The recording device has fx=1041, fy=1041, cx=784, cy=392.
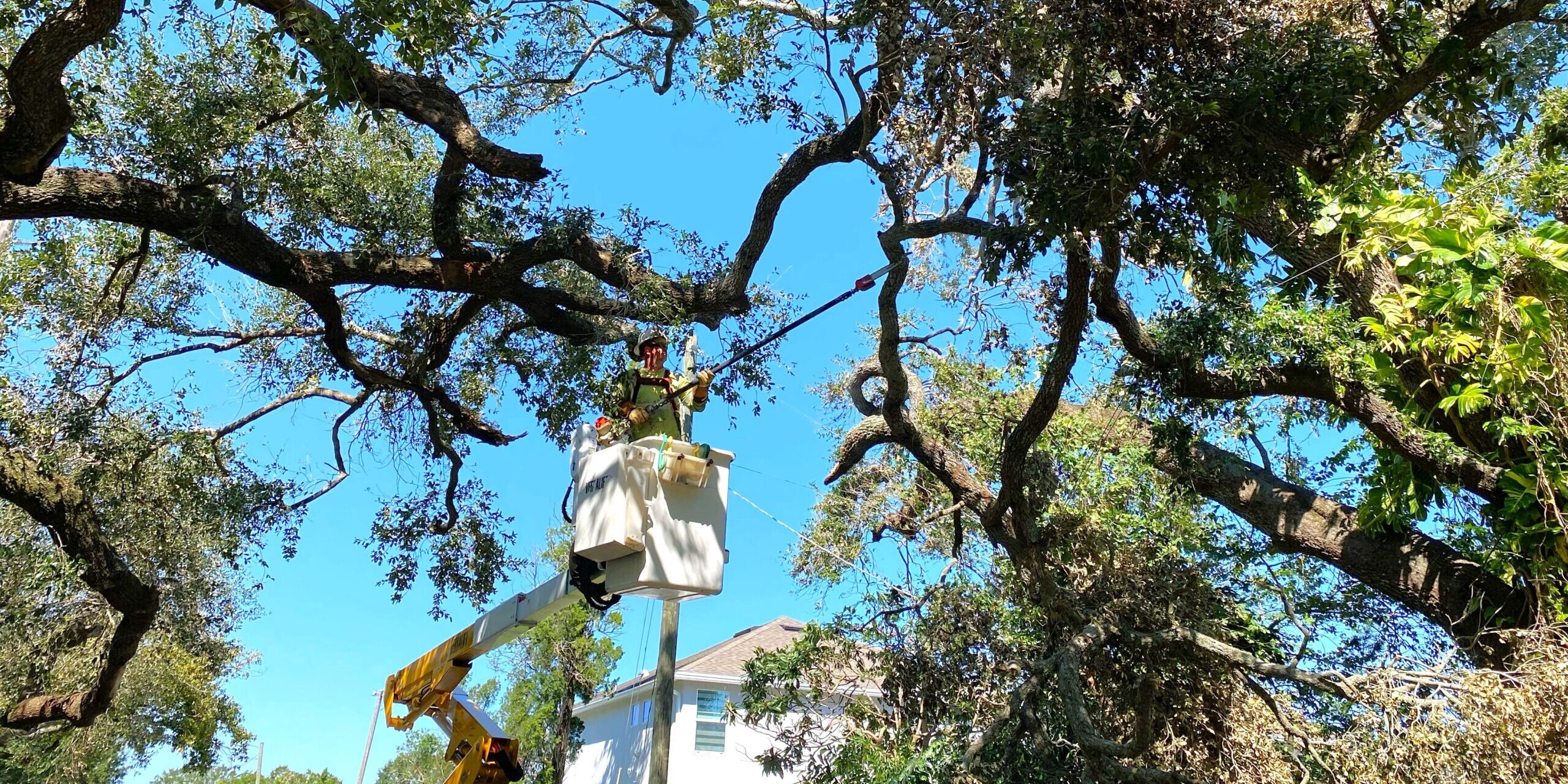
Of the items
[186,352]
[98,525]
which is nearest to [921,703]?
[98,525]

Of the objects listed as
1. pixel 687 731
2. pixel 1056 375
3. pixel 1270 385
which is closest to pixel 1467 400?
pixel 1270 385

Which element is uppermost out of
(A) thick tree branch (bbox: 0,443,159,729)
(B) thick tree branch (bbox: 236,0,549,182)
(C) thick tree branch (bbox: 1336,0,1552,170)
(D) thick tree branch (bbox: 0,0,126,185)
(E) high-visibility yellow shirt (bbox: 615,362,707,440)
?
(B) thick tree branch (bbox: 236,0,549,182)

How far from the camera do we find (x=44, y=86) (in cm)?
595

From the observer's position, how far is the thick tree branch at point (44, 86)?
5.74m

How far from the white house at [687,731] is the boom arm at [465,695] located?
8.40 meters

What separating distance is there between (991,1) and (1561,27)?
616 centimetres

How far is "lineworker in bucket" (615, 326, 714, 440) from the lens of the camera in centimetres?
628

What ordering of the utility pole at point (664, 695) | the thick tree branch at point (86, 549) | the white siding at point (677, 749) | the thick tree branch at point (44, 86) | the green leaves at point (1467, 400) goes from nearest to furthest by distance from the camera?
the thick tree branch at point (44, 86), the green leaves at point (1467, 400), the thick tree branch at point (86, 549), the utility pole at point (664, 695), the white siding at point (677, 749)

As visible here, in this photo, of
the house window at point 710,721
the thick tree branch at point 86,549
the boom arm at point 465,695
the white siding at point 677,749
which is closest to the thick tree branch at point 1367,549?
the boom arm at point 465,695

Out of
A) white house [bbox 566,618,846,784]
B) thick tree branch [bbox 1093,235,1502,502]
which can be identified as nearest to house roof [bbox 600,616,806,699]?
white house [bbox 566,618,846,784]

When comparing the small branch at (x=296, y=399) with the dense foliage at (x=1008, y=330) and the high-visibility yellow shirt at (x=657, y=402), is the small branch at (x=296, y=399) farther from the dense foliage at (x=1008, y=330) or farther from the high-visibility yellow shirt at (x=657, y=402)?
the high-visibility yellow shirt at (x=657, y=402)

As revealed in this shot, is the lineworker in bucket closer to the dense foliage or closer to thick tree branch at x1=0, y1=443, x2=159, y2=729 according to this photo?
the dense foliage

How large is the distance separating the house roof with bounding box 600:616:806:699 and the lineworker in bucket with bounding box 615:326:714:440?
13158 millimetres

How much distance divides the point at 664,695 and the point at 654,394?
5614mm
